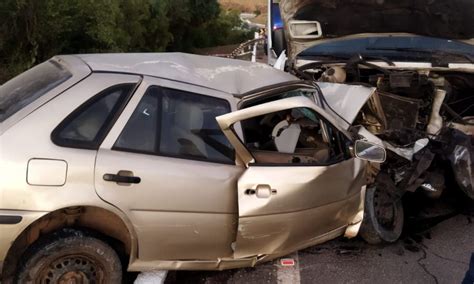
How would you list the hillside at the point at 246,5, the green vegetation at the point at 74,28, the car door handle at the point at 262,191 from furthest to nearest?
the hillside at the point at 246,5 < the green vegetation at the point at 74,28 < the car door handle at the point at 262,191

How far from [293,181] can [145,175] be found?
1.04 m

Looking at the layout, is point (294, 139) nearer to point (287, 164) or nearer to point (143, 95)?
point (287, 164)

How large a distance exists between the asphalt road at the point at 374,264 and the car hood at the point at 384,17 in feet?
8.84

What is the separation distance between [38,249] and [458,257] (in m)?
3.50

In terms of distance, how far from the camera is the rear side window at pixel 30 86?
3.34 meters

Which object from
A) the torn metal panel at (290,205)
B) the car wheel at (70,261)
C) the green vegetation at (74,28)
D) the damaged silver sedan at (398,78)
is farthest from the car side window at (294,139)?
the green vegetation at (74,28)

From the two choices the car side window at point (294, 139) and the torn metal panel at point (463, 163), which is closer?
the car side window at point (294, 139)

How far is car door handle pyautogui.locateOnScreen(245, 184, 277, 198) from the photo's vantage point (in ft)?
Answer: 11.6

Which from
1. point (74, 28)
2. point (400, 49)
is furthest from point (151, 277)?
point (74, 28)

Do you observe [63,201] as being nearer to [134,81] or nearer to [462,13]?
[134,81]

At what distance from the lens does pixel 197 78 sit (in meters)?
3.79

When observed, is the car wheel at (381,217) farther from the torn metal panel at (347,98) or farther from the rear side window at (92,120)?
the rear side window at (92,120)

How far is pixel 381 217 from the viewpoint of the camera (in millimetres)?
4910

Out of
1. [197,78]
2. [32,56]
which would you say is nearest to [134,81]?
[197,78]
